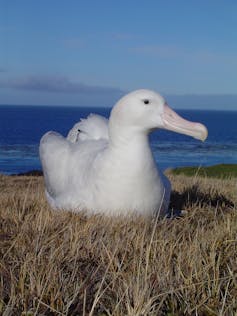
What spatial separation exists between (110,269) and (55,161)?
7.72 feet

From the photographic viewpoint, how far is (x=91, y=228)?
3354 mm

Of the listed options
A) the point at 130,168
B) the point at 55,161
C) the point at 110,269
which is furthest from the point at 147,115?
the point at 110,269

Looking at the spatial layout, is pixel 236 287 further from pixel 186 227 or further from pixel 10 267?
pixel 186 227

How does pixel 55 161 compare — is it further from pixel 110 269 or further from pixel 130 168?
pixel 110 269

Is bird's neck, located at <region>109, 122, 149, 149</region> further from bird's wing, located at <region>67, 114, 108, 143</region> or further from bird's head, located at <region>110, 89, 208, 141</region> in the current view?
bird's wing, located at <region>67, 114, 108, 143</region>

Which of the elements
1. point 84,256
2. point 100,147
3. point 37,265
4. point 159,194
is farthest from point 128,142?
point 37,265

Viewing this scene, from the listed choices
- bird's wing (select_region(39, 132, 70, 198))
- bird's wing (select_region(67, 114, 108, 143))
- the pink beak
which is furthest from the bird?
bird's wing (select_region(67, 114, 108, 143))

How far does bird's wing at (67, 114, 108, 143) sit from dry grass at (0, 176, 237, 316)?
1.74 meters

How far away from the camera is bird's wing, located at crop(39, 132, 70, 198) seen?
480cm

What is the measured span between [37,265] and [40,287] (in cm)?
24

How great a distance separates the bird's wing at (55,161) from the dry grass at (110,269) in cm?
111

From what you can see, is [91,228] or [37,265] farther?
[91,228]

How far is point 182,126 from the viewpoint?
4086 millimetres

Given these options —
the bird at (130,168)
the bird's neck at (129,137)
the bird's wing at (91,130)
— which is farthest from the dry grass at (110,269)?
the bird's wing at (91,130)
